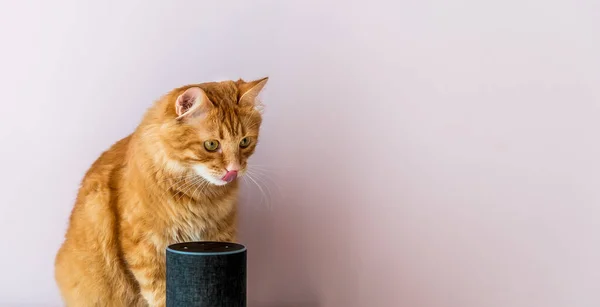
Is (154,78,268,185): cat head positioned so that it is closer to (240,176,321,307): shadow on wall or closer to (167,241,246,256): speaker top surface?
(167,241,246,256): speaker top surface

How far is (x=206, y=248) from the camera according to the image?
1244mm

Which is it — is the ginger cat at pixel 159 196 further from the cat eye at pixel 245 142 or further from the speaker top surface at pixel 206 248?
the speaker top surface at pixel 206 248

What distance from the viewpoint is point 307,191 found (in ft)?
5.80

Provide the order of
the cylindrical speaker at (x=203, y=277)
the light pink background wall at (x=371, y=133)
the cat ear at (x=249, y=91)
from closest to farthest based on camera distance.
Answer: the cylindrical speaker at (x=203, y=277), the cat ear at (x=249, y=91), the light pink background wall at (x=371, y=133)

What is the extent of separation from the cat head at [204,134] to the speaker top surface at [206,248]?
0.15m

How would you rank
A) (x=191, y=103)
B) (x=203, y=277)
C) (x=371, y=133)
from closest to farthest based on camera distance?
(x=203, y=277) < (x=191, y=103) < (x=371, y=133)

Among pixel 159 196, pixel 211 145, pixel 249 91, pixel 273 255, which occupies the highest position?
pixel 249 91

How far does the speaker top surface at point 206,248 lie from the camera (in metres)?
1.19

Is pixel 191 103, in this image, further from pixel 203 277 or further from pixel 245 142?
pixel 203 277

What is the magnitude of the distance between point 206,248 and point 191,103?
33cm

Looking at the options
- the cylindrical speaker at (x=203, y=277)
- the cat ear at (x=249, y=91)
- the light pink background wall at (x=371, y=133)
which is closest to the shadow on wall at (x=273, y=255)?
the light pink background wall at (x=371, y=133)

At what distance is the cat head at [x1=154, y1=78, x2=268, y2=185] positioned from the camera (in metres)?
1.32

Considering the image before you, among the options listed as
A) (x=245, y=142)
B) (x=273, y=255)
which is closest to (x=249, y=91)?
(x=245, y=142)

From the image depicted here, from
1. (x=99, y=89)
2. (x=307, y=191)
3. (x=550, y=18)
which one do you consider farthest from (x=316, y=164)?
(x=550, y=18)
